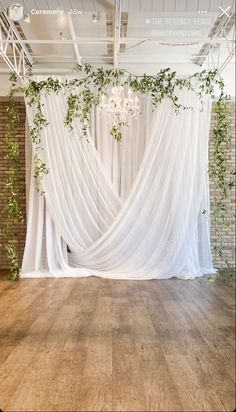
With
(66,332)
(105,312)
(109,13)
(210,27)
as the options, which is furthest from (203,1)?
(105,312)

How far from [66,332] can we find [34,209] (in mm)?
2217

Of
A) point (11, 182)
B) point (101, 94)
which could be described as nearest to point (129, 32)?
point (11, 182)

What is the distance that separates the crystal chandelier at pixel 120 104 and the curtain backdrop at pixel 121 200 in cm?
8

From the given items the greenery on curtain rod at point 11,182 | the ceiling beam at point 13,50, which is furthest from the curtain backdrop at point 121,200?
the ceiling beam at point 13,50

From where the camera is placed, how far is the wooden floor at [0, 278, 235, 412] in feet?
5.69

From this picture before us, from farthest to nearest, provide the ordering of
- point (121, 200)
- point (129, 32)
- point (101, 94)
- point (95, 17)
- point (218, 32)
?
point (121, 200), point (101, 94), point (95, 17), point (129, 32), point (218, 32)

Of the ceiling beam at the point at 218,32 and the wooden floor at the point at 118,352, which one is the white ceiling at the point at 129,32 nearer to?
the ceiling beam at the point at 218,32

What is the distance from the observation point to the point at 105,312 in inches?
127

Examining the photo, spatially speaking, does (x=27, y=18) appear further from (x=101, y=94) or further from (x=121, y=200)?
(x=121, y=200)

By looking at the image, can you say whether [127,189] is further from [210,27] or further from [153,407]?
[153,407]

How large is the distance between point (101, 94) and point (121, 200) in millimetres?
1158

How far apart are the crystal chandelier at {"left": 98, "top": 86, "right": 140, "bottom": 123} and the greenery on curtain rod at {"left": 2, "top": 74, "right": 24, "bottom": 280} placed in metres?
1.56

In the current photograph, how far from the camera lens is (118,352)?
7.70ft

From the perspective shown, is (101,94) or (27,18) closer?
(27,18)
